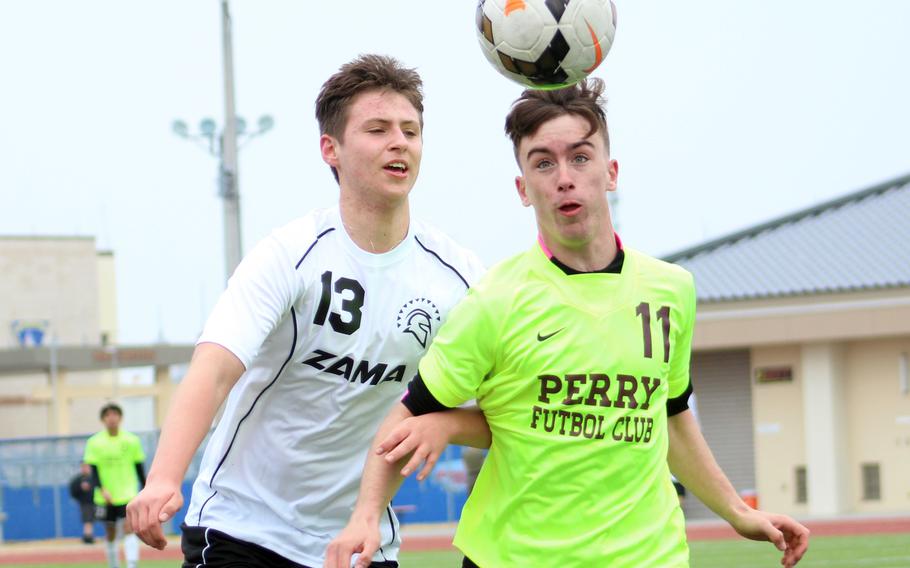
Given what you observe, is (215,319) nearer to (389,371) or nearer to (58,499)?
(389,371)

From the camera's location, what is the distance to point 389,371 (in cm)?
473

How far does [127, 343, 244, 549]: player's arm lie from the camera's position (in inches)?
146

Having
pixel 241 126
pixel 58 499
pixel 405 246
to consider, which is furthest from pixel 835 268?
pixel 405 246

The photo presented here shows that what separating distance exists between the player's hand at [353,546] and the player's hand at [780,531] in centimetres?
122

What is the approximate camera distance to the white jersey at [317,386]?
15.3 feet

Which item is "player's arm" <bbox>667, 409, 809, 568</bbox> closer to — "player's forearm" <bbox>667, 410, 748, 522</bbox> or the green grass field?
"player's forearm" <bbox>667, 410, 748, 522</bbox>

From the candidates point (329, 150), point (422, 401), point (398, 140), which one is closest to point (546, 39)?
point (398, 140)

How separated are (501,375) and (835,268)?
90.2 feet

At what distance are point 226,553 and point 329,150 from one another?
134cm

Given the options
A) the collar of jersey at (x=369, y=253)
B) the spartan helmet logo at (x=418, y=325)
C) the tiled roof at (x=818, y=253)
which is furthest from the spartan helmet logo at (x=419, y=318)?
the tiled roof at (x=818, y=253)

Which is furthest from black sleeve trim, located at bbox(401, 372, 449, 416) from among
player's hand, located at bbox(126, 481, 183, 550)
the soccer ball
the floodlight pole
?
the floodlight pole

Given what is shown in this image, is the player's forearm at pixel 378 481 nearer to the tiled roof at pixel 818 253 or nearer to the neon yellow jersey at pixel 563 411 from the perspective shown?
the neon yellow jersey at pixel 563 411

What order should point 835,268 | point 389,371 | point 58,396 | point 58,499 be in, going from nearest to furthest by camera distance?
point 389,371 < point 58,499 < point 835,268 < point 58,396

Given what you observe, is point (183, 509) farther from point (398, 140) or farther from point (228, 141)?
point (398, 140)
